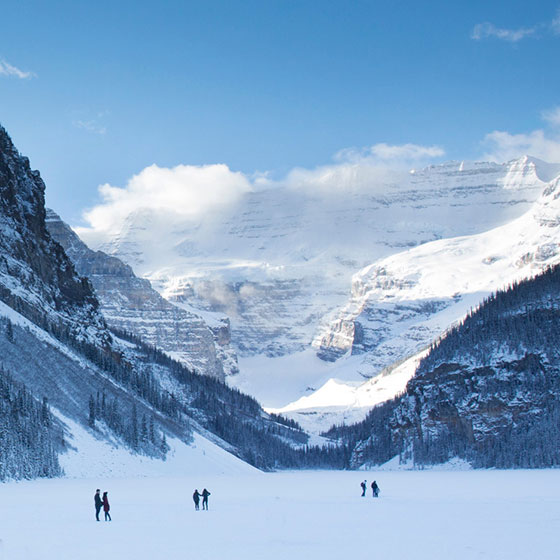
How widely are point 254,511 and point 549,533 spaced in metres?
23.7

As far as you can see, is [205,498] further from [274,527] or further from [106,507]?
[274,527]

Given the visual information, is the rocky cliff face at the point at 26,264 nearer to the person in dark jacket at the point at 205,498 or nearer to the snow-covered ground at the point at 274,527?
the snow-covered ground at the point at 274,527

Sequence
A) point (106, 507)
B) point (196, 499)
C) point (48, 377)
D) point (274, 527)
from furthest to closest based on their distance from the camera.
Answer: point (48, 377)
point (196, 499)
point (106, 507)
point (274, 527)

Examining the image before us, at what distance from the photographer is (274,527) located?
174 feet

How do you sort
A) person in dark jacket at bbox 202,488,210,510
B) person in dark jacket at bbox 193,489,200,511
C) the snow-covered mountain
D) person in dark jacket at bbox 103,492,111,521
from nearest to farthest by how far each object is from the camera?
person in dark jacket at bbox 103,492,111,521 → person in dark jacket at bbox 193,489,200,511 → person in dark jacket at bbox 202,488,210,510 → the snow-covered mountain

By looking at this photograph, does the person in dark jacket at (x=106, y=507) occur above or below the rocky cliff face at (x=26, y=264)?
below

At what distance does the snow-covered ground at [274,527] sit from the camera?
4206 cm

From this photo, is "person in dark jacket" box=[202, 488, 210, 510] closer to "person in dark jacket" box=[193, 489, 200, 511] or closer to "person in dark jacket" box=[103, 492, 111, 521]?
"person in dark jacket" box=[193, 489, 200, 511]

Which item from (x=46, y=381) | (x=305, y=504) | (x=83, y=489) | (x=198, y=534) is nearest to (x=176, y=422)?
(x=46, y=381)

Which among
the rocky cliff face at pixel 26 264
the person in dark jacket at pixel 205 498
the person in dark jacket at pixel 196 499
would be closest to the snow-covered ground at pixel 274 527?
the person in dark jacket at pixel 205 498

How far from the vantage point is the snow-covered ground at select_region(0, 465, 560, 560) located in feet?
138

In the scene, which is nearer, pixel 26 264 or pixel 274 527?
pixel 274 527

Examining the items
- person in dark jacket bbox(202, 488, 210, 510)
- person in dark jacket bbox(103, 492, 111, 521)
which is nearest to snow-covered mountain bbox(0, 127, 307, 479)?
person in dark jacket bbox(202, 488, 210, 510)

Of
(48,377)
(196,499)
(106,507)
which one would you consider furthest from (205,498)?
(48,377)
